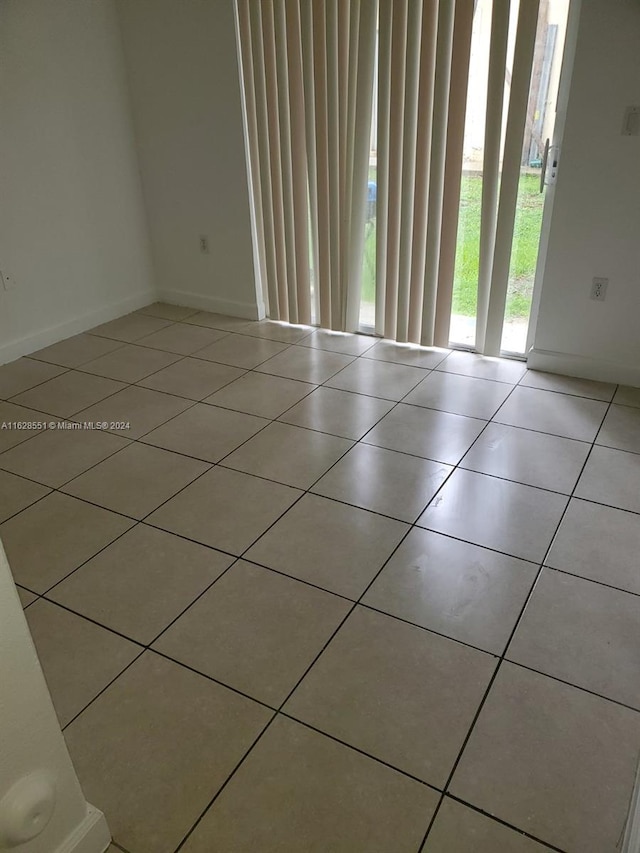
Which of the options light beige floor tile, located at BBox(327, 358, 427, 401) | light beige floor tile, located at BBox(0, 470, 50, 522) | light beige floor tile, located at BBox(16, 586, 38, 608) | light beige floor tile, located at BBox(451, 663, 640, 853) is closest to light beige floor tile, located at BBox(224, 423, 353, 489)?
light beige floor tile, located at BBox(327, 358, 427, 401)

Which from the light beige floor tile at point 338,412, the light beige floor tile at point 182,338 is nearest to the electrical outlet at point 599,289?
the light beige floor tile at point 338,412

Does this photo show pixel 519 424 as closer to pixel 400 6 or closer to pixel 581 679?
pixel 581 679

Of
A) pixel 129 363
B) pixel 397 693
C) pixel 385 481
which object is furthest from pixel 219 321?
pixel 397 693

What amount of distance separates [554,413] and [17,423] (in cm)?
230

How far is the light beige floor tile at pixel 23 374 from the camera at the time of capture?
3070mm

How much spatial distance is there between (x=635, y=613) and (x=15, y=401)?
2650 millimetres

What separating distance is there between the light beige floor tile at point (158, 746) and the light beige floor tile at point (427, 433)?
1.24m

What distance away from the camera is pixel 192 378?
3.14 metres

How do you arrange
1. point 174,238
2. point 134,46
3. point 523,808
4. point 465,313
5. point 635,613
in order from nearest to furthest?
point 523,808
point 635,613
point 465,313
point 134,46
point 174,238

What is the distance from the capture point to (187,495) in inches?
88.1

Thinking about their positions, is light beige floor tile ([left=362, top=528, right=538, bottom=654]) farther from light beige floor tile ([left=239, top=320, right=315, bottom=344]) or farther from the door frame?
light beige floor tile ([left=239, top=320, right=315, bottom=344])

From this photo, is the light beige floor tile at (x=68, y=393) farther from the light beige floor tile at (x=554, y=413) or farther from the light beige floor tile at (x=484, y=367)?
the light beige floor tile at (x=554, y=413)

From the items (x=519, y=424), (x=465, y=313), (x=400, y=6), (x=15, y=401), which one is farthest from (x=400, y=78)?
(x=15, y=401)

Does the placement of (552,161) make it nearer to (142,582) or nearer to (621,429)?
(621,429)
